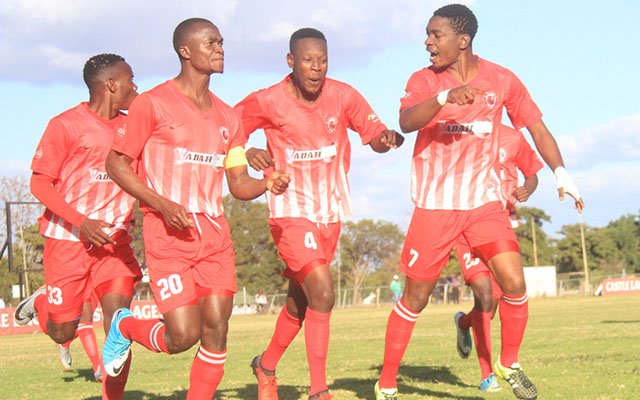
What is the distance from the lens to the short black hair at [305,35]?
8.48 m

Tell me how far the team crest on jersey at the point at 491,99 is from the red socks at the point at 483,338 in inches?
110

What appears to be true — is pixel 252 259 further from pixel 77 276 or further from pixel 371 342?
pixel 77 276

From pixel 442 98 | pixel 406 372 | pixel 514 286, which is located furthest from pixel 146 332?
pixel 406 372

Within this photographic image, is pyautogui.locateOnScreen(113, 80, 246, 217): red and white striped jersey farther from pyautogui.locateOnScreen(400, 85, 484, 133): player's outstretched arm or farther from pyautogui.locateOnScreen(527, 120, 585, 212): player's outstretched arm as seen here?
pyautogui.locateOnScreen(527, 120, 585, 212): player's outstretched arm

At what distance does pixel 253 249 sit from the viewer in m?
87.8

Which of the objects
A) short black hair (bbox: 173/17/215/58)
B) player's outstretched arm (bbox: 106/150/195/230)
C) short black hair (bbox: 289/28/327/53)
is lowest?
player's outstretched arm (bbox: 106/150/195/230)

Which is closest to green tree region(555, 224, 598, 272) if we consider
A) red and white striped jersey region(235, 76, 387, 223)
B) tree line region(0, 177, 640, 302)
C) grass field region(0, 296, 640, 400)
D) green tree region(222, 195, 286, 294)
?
tree line region(0, 177, 640, 302)

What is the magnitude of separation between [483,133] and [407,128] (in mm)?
690

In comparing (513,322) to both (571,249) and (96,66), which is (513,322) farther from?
(571,249)

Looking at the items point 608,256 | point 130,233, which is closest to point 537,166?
point 130,233

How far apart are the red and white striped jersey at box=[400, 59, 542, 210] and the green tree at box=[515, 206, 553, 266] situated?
3929 inches

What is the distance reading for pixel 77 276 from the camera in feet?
28.0

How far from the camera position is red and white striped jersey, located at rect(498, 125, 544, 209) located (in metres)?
11.2

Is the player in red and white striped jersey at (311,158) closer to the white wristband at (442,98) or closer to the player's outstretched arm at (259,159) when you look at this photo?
the player's outstretched arm at (259,159)
